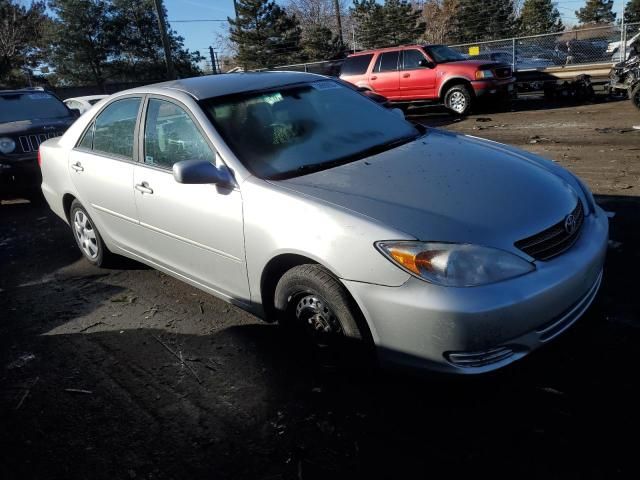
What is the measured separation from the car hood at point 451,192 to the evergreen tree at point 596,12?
196 feet

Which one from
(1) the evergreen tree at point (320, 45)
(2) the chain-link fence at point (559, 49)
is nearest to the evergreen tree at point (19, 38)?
(1) the evergreen tree at point (320, 45)

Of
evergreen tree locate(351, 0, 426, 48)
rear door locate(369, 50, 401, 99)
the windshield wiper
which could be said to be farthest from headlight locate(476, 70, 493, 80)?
evergreen tree locate(351, 0, 426, 48)

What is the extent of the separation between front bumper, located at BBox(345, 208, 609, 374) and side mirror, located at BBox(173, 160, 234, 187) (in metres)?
1.05

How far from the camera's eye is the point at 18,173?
742 centimetres

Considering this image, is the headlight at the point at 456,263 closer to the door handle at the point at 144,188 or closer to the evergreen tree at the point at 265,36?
the door handle at the point at 144,188

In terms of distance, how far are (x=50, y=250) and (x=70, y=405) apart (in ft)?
10.6

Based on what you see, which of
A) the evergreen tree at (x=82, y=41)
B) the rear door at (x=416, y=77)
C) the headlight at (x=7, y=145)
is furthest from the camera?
the evergreen tree at (x=82, y=41)

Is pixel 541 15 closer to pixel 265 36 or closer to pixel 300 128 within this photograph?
pixel 265 36

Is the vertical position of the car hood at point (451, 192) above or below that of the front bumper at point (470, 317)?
above

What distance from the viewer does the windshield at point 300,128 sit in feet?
10.5

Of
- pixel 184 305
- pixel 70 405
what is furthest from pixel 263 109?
pixel 70 405

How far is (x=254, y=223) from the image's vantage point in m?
2.94

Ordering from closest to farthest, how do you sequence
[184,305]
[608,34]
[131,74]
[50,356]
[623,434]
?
[623,434], [50,356], [184,305], [608,34], [131,74]

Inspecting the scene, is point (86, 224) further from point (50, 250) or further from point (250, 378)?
point (250, 378)
